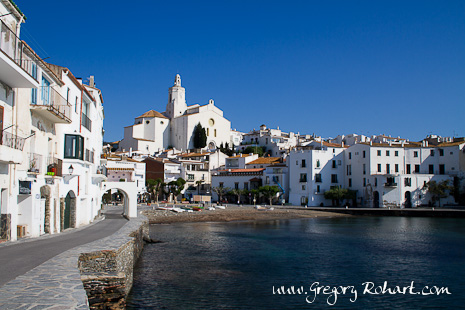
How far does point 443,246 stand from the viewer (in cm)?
3028

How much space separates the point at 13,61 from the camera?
542 inches

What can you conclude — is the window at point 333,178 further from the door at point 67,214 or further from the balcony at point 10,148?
the balcony at point 10,148

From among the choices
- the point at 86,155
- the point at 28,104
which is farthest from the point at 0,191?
the point at 86,155

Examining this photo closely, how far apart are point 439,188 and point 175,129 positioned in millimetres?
73043

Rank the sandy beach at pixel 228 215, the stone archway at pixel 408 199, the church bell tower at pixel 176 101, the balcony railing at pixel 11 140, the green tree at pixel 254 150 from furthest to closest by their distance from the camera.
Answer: the church bell tower at pixel 176 101
the green tree at pixel 254 150
the stone archway at pixel 408 199
the sandy beach at pixel 228 215
the balcony railing at pixel 11 140

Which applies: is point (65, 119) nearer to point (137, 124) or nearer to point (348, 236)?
point (348, 236)

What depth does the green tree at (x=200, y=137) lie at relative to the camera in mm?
111938

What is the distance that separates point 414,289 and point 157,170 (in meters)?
62.8

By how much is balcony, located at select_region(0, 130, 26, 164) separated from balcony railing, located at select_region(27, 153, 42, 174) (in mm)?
1578

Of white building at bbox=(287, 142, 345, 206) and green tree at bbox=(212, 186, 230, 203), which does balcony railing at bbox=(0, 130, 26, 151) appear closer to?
white building at bbox=(287, 142, 345, 206)

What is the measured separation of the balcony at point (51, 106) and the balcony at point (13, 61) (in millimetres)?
1909

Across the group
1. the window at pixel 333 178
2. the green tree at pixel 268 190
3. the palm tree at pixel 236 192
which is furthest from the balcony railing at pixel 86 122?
the window at pixel 333 178

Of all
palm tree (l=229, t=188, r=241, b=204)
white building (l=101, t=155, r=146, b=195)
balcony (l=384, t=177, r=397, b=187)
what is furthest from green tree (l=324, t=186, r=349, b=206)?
white building (l=101, t=155, r=146, b=195)

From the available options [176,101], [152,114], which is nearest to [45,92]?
[152,114]
